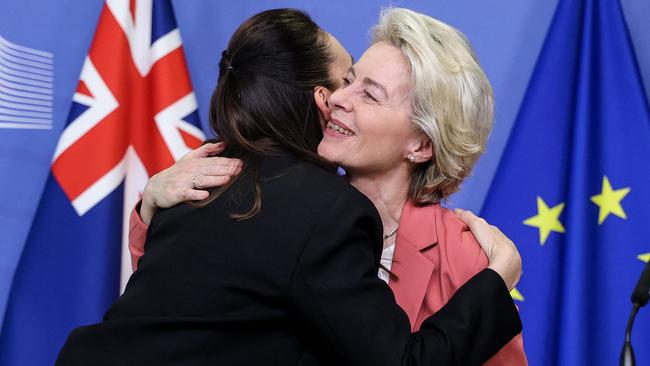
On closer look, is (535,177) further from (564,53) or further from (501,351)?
(501,351)

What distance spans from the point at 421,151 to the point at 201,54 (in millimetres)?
1126

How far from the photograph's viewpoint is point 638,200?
2.23 metres

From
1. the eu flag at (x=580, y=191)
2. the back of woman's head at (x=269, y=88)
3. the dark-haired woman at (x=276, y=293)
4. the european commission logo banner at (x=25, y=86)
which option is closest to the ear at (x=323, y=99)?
the back of woman's head at (x=269, y=88)

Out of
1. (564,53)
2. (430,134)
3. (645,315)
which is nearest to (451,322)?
(430,134)

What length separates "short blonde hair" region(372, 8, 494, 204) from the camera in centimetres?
163

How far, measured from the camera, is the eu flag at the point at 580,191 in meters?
2.23

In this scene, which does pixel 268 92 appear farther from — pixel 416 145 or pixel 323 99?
pixel 416 145

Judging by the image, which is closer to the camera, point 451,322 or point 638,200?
point 451,322

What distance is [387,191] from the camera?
Answer: 1709 millimetres

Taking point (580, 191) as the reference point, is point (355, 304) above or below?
above

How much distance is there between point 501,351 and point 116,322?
619mm

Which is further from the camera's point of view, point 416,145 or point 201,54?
point 201,54

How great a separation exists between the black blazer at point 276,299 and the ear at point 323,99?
19cm

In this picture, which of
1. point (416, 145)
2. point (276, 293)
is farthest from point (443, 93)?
point (276, 293)
